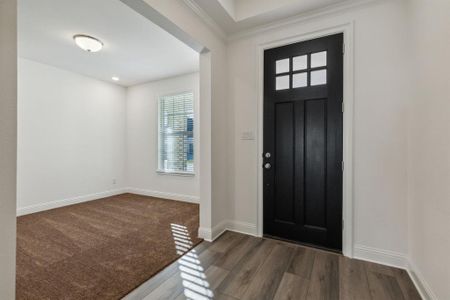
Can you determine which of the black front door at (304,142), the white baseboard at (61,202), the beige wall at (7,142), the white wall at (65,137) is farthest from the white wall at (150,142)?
the beige wall at (7,142)

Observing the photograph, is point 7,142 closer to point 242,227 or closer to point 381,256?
point 242,227

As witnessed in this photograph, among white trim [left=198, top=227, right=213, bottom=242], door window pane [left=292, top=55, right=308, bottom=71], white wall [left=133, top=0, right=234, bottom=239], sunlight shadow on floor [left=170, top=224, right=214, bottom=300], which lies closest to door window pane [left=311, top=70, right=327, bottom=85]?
door window pane [left=292, top=55, right=308, bottom=71]

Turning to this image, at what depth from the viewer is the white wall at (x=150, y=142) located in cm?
425

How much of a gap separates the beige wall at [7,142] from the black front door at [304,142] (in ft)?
7.26

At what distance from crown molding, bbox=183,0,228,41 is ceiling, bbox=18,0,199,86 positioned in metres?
0.64

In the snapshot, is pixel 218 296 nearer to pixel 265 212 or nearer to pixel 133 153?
pixel 265 212

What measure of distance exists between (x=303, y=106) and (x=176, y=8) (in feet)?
5.51

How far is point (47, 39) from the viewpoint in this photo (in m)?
2.82

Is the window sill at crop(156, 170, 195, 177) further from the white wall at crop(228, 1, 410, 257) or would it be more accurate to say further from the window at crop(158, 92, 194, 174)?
the white wall at crop(228, 1, 410, 257)

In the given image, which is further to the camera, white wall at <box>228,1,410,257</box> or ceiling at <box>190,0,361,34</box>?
ceiling at <box>190,0,361,34</box>

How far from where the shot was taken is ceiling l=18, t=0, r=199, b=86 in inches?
87.9

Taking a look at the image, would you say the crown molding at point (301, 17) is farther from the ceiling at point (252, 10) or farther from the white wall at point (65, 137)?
the white wall at point (65, 137)

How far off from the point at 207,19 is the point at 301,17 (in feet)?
3.55

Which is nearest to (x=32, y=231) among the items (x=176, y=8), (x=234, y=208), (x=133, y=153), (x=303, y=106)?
(x=133, y=153)
